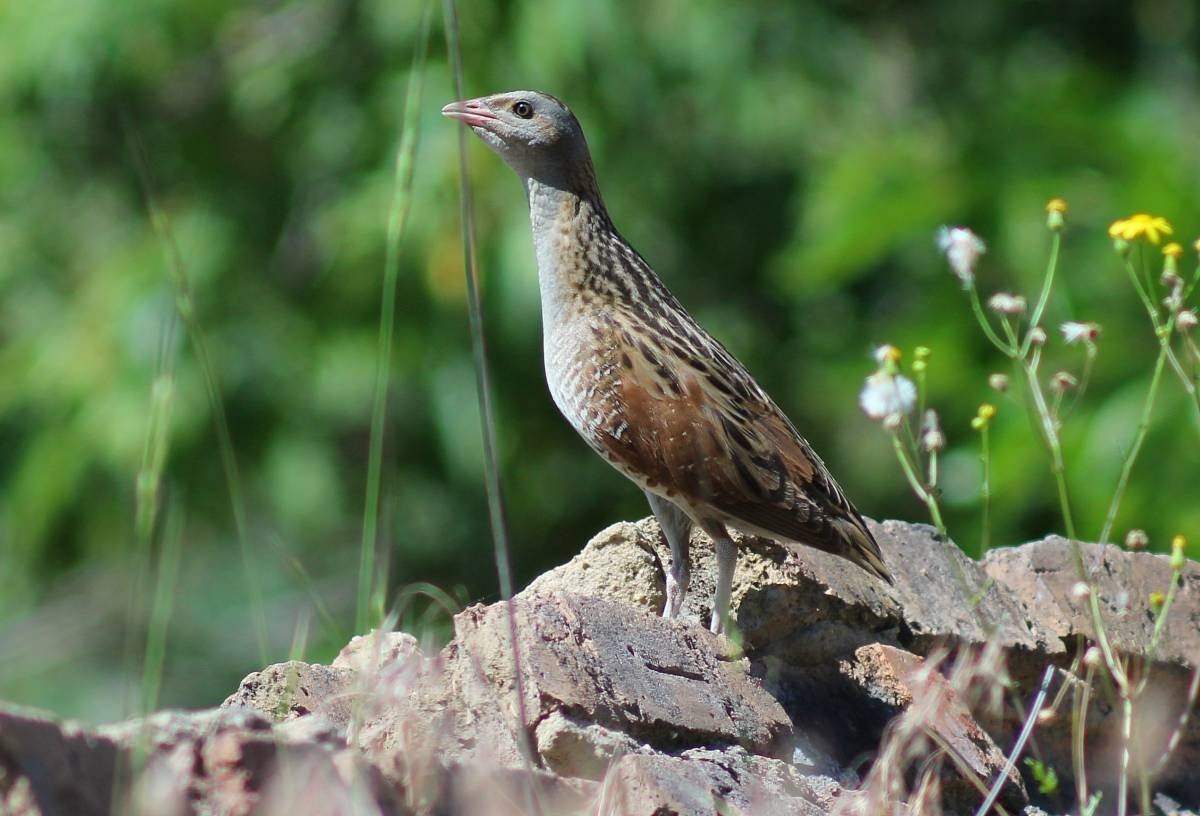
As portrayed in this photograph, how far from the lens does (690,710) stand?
387 cm

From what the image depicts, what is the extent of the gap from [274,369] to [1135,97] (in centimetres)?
501

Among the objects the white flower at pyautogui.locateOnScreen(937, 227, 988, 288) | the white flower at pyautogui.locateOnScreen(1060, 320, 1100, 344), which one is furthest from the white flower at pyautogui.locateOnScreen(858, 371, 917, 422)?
the white flower at pyautogui.locateOnScreen(1060, 320, 1100, 344)

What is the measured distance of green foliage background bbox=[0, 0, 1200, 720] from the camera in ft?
31.3

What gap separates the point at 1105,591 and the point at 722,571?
3.21ft

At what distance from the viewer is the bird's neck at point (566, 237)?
224 inches

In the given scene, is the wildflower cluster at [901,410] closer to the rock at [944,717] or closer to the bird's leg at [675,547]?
the rock at [944,717]

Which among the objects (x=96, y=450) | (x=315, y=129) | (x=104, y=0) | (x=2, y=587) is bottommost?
(x=2, y=587)

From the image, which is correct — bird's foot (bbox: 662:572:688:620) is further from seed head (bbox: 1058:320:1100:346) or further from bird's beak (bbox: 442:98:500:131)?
bird's beak (bbox: 442:98:500:131)

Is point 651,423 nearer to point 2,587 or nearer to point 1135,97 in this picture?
point 1135,97

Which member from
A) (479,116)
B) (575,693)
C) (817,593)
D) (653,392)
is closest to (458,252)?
(479,116)

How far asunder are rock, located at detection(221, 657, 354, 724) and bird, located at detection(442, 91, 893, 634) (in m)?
1.06

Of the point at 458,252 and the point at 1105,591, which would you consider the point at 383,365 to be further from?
the point at 458,252

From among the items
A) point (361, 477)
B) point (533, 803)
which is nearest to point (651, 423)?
point (533, 803)

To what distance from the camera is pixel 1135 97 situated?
10258 millimetres
